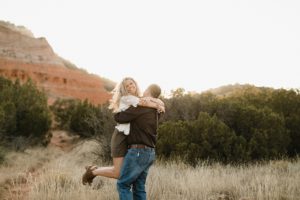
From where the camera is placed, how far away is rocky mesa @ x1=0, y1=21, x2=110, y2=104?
4678 centimetres

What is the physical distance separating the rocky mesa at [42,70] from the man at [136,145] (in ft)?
137

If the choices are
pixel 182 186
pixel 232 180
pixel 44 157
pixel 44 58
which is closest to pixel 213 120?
pixel 232 180

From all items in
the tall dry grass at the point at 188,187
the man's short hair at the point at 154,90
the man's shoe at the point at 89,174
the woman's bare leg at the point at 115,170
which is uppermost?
the man's short hair at the point at 154,90


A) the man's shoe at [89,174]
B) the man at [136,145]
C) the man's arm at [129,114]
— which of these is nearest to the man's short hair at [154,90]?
the man at [136,145]

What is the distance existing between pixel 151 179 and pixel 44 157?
32.3 feet

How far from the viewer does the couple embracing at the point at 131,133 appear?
4.28 m

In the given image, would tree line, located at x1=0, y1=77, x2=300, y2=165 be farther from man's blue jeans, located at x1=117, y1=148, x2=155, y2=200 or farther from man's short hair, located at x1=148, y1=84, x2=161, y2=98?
man's blue jeans, located at x1=117, y1=148, x2=155, y2=200

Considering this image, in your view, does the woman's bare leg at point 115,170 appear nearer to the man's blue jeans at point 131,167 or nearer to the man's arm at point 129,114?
the man's blue jeans at point 131,167

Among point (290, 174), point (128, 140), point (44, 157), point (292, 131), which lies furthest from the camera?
point (44, 157)

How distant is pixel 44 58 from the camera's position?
53438 millimetres

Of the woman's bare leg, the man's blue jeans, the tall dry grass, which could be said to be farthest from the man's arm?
the tall dry grass

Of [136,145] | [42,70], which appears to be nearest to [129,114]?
[136,145]

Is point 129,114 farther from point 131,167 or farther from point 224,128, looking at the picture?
point 224,128

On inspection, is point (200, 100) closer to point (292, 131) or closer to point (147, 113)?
point (292, 131)
